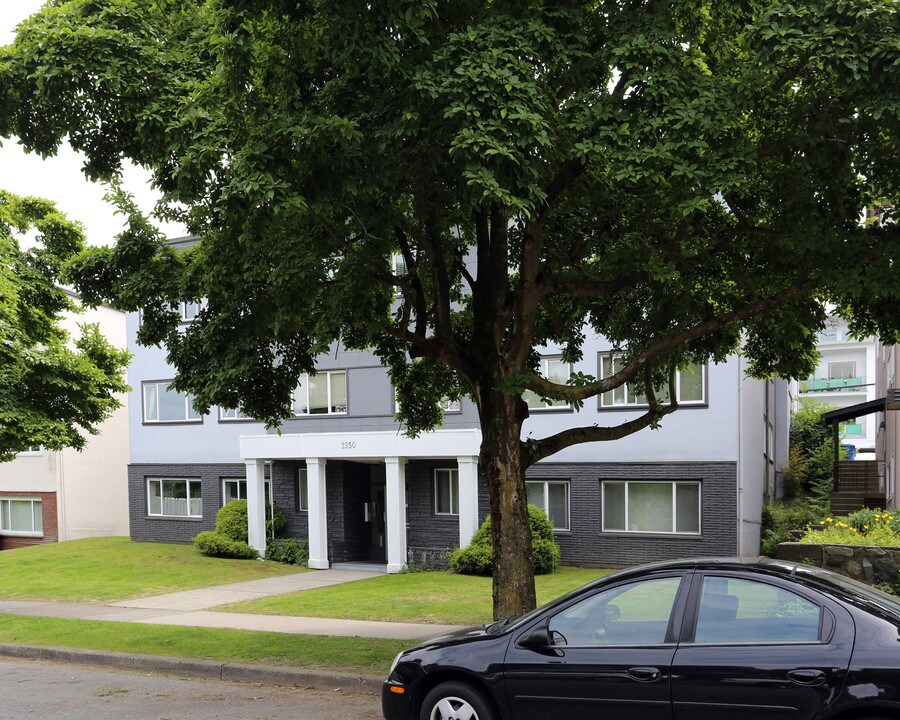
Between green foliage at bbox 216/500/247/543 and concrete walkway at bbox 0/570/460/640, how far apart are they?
3327 millimetres

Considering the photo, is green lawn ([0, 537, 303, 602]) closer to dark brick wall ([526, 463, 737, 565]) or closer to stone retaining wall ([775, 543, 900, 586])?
dark brick wall ([526, 463, 737, 565])

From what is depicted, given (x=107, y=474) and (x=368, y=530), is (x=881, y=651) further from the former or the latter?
(x=107, y=474)

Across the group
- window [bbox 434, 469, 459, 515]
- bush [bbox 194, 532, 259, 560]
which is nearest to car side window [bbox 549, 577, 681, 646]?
window [bbox 434, 469, 459, 515]

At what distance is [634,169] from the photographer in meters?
8.27

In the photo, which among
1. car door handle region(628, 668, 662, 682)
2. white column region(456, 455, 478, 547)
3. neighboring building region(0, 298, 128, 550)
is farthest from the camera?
neighboring building region(0, 298, 128, 550)

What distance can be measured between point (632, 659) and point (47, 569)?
23.5 metres

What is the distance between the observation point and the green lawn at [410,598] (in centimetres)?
1568

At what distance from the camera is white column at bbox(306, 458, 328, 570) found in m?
25.5

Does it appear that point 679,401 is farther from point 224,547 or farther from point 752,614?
point 752,614

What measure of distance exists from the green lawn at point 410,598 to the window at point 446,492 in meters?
2.33

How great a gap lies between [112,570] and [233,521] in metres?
3.37

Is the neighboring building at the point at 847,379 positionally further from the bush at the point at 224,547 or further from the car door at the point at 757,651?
the car door at the point at 757,651

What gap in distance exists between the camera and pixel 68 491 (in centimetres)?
3503

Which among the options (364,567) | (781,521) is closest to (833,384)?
(781,521)
